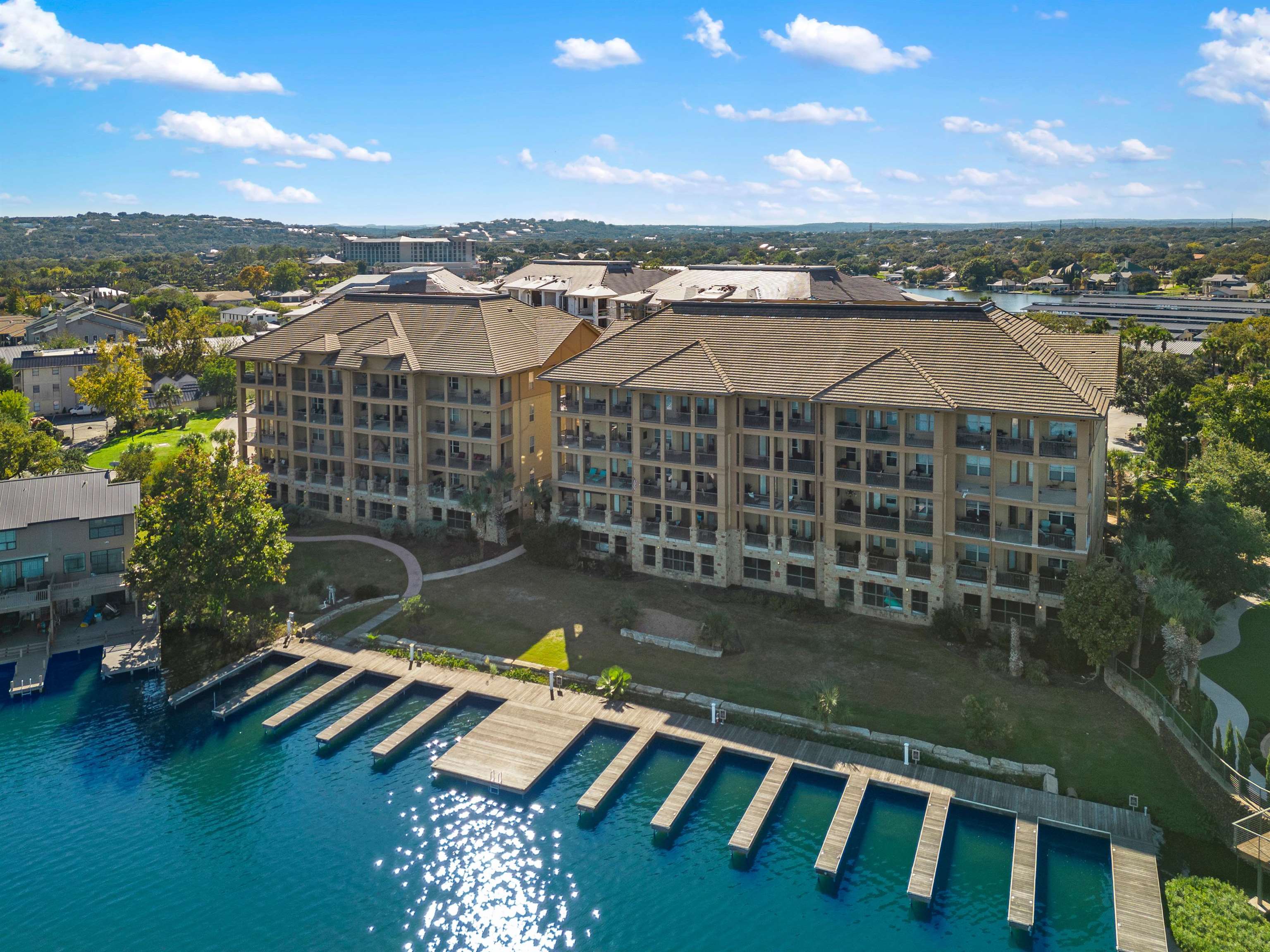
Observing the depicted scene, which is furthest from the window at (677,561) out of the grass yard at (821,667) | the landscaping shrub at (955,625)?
the landscaping shrub at (955,625)

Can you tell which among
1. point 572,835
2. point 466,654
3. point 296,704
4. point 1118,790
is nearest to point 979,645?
point 1118,790

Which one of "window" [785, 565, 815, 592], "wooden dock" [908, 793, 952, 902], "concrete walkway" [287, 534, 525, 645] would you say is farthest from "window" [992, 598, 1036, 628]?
"concrete walkway" [287, 534, 525, 645]

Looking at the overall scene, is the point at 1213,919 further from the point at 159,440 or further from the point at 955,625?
the point at 159,440

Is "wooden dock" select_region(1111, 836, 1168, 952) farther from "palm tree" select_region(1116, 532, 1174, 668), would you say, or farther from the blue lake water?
"palm tree" select_region(1116, 532, 1174, 668)

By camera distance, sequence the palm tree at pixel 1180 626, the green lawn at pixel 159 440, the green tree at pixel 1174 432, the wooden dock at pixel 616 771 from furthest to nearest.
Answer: the green lawn at pixel 159 440, the green tree at pixel 1174 432, the palm tree at pixel 1180 626, the wooden dock at pixel 616 771

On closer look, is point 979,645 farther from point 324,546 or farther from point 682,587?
point 324,546

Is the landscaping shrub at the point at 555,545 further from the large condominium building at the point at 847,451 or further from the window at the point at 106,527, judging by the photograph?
the window at the point at 106,527
